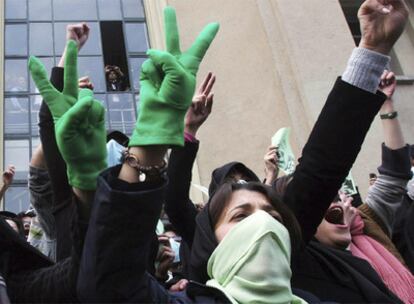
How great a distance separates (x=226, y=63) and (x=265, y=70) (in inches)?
22.9

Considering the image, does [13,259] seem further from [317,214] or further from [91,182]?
[317,214]

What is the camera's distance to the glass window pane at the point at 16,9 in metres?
8.82

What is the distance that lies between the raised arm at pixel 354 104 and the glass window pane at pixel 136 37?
6.98m

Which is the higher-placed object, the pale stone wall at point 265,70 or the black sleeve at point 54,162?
the pale stone wall at point 265,70

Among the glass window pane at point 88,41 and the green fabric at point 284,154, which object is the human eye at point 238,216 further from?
the glass window pane at point 88,41

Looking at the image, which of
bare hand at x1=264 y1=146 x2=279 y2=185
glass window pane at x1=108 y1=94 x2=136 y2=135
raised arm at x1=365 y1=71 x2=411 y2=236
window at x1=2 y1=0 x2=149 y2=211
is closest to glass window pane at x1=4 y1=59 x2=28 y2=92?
window at x1=2 y1=0 x2=149 y2=211

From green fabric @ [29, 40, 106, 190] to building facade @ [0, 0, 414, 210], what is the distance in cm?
542

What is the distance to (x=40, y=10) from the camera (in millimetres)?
8961

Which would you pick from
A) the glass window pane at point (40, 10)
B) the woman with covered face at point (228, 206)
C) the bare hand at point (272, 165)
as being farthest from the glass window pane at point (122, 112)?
the woman with covered face at point (228, 206)

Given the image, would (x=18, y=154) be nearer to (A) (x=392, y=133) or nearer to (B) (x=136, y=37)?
(B) (x=136, y=37)

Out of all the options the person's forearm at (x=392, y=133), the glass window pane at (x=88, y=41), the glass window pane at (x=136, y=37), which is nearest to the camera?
the person's forearm at (x=392, y=133)

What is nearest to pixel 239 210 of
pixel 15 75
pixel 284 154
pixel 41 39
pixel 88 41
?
pixel 284 154

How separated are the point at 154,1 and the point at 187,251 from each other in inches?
264

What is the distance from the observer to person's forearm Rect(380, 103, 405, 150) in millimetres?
2994
